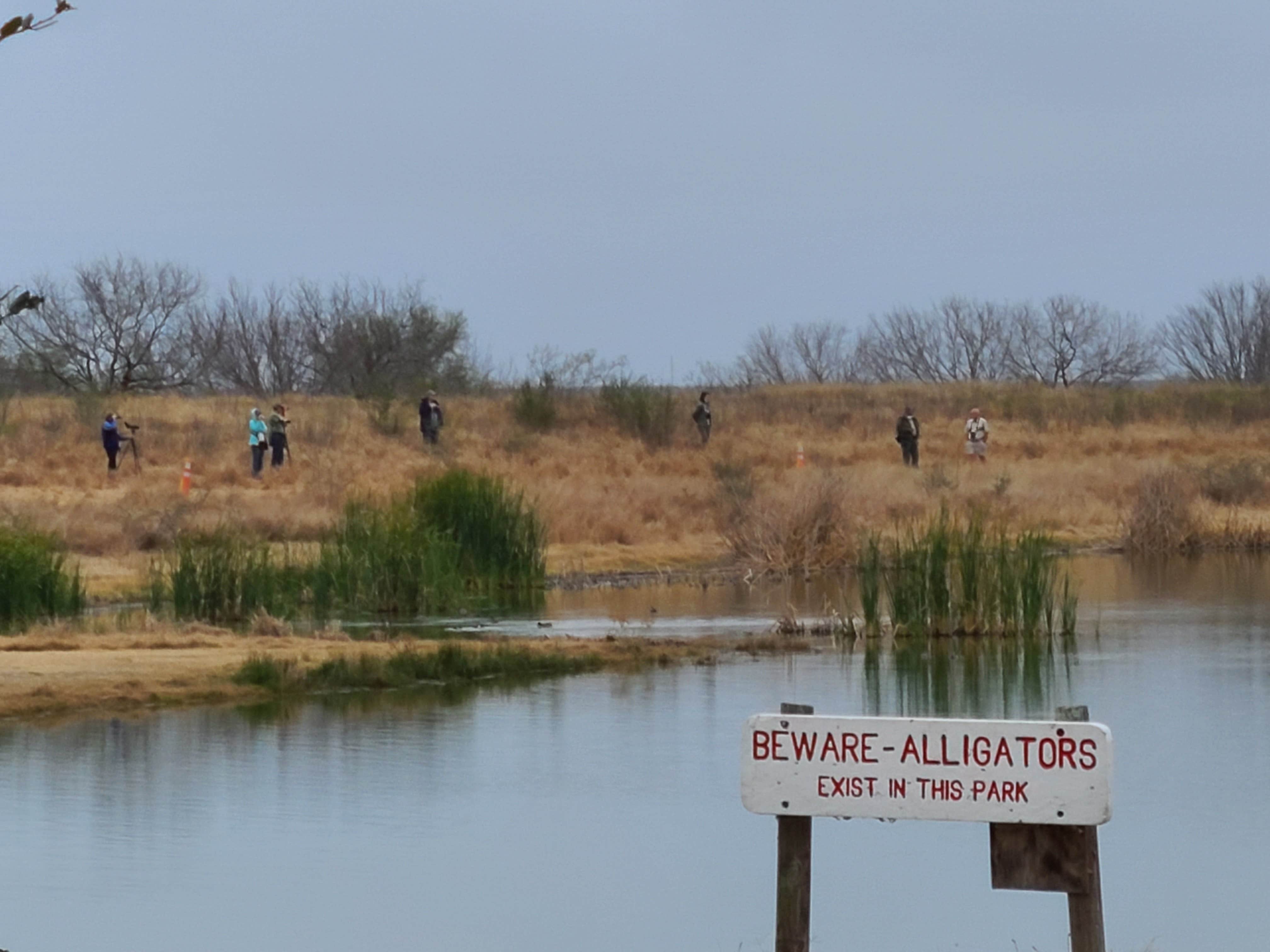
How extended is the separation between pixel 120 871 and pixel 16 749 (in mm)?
4404

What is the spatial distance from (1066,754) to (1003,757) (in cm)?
19

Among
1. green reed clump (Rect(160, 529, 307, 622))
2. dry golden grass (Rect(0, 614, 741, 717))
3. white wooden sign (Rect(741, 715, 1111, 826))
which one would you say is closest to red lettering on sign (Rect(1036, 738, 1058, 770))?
white wooden sign (Rect(741, 715, 1111, 826))

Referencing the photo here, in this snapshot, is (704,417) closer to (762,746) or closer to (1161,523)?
(1161,523)

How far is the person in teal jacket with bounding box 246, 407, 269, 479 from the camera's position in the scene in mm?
42844

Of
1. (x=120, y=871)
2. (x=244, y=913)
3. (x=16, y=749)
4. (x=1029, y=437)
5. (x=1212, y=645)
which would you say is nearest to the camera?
(x=244, y=913)

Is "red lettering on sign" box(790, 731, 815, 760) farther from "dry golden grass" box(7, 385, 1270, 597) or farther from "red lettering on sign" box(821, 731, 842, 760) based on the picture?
"dry golden grass" box(7, 385, 1270, 597)

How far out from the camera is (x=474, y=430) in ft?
185

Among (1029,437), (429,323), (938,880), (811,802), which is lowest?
(938,880)

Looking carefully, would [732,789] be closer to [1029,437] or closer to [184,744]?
[184,744]

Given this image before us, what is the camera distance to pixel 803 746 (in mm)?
7055

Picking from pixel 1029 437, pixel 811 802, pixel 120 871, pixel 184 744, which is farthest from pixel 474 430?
pixel 811 802

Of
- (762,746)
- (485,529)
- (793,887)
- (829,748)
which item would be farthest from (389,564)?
(829,748)

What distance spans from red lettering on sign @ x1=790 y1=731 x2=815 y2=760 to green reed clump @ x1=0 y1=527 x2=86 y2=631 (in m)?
16.4

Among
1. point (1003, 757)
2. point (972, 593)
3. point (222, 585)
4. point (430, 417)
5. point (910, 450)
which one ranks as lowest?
point (1003, 757)
